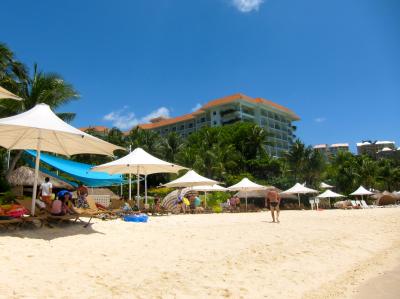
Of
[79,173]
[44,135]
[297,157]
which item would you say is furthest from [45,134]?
[297,157]

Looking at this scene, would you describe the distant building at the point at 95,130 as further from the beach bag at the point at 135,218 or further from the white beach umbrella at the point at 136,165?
the beach bag at the point at 135,218

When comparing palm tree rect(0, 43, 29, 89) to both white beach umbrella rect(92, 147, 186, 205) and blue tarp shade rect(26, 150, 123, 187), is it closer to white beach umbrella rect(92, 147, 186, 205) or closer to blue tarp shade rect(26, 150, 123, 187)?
blue tarp shade rect(26, 150, 123, 187)

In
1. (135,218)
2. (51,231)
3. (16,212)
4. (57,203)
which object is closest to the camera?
(16,212)

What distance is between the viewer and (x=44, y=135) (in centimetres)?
843

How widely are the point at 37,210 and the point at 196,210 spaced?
9.89 m

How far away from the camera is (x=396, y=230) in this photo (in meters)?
13.5

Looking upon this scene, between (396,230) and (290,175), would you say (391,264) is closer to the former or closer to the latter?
(396,230)

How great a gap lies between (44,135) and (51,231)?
224cm

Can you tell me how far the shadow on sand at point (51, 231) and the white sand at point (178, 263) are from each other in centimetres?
2

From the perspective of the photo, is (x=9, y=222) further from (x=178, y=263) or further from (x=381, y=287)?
(x=381, y=287)

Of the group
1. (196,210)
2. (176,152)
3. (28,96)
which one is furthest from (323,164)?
(28,96)

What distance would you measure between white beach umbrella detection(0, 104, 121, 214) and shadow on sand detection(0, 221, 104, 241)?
Answer: 558mm

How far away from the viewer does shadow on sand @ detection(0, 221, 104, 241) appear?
23.2 feet

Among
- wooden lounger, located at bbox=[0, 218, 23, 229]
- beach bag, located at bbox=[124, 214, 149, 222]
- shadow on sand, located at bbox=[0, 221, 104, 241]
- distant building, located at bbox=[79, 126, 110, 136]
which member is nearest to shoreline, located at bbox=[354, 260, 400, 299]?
shadow on sand, located at bbox=[0, 221, 104, 241]
